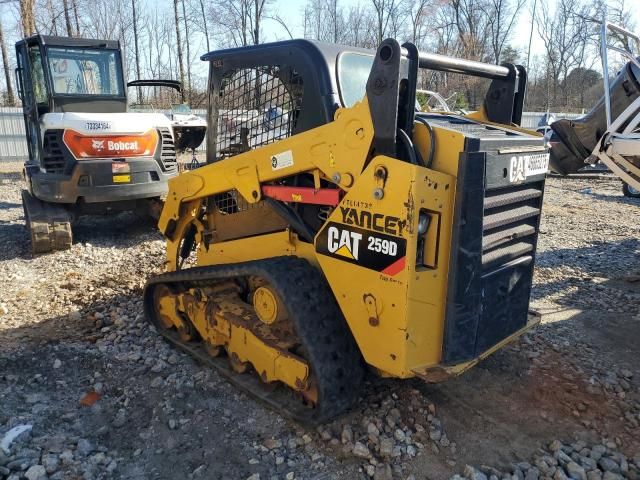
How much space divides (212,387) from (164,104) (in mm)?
22566

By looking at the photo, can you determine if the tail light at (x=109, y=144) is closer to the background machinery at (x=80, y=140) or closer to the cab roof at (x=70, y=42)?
the background machinery at (x=80, y=140)

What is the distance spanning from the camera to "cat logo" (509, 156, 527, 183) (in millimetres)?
2832

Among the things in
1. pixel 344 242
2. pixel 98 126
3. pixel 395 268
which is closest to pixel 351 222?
pixel 344 242

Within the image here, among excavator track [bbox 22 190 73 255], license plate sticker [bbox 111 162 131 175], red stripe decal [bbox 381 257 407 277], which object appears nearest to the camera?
red stripe decal [bbox 381 257 407 277]

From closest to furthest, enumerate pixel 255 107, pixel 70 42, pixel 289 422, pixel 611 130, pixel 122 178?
pixel 289 422, pixel 255 107, pixel 611 130, pixel 122 178, pixel 70 42

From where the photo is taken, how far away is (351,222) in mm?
2781

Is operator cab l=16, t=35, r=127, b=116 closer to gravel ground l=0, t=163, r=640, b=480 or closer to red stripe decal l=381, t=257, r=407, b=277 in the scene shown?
gravel ground l=0, t=163, r=640, b=480

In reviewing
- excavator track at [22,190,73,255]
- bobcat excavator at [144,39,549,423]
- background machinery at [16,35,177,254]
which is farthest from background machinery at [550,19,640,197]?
excavator track at [22,190,73,255]

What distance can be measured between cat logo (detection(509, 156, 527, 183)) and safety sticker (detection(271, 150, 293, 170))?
1201 millimetres

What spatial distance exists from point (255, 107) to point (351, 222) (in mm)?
1275

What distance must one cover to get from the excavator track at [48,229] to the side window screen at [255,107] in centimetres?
365

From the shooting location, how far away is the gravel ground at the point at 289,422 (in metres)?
2.80

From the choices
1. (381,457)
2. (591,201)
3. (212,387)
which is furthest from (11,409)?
(591,201)

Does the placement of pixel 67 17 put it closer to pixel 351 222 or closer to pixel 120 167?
pixel 120 167
